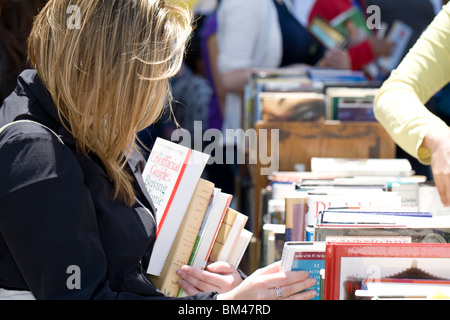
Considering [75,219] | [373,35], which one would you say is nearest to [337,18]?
[373,35]

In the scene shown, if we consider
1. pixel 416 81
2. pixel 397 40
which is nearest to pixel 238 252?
pixel 416 81

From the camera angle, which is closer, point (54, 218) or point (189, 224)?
point (54, 218)

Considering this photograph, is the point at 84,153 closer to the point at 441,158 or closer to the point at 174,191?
the point at 174,191

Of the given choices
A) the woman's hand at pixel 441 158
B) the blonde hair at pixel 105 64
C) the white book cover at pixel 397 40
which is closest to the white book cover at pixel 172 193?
the blonde hair at pixel 105 64

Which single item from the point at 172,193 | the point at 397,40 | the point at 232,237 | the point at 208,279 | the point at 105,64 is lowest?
the point at 208,279

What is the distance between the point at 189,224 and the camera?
66.6 inches

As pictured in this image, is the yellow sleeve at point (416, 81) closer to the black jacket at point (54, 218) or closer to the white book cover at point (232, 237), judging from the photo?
the white book cover at point (232, 237)

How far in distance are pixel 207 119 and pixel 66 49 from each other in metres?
2.71

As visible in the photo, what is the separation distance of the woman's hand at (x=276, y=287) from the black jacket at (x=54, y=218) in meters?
0.07

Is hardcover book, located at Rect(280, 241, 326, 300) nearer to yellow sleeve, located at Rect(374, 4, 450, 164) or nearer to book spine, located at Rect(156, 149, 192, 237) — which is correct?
book spine, located at Rect(156, 149, 192, 237)

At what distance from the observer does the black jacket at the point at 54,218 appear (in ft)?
4.09

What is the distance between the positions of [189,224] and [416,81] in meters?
0.88

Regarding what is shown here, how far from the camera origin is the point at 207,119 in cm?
405
